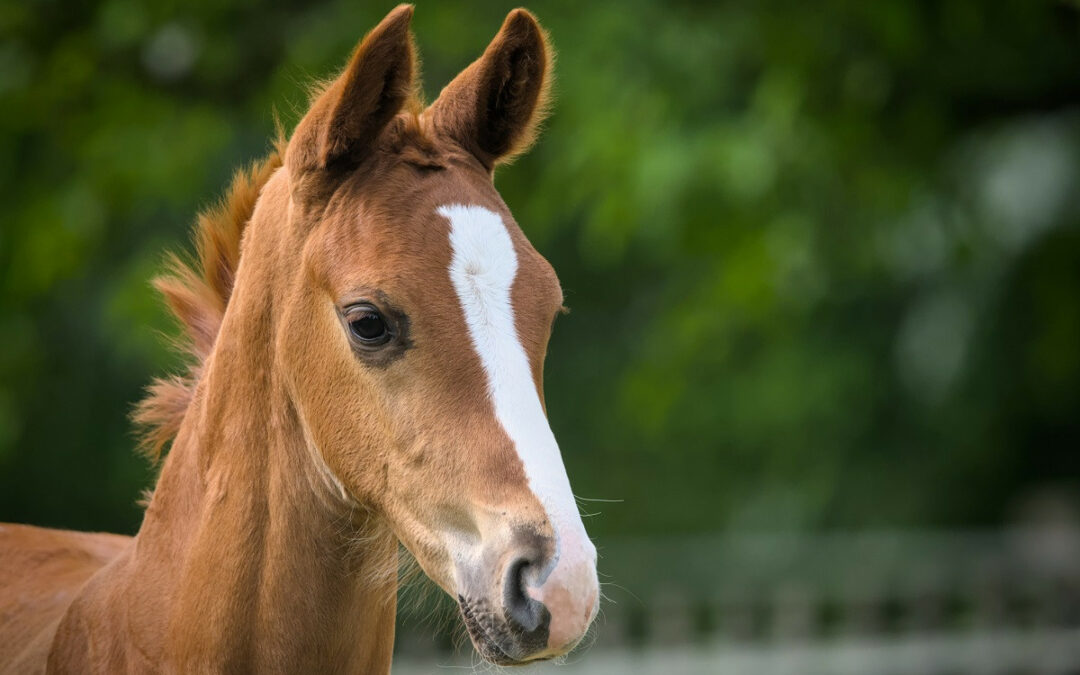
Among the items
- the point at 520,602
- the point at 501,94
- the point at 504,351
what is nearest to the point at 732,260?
the point at 501,94

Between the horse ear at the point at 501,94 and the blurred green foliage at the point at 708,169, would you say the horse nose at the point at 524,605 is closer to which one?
the horse ear at the point at 501,94

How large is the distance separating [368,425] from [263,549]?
0.34 metres

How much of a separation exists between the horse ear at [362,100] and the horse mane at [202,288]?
13.8 inches

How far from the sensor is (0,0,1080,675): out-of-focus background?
231 inches

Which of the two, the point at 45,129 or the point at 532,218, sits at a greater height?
the point at 45,129

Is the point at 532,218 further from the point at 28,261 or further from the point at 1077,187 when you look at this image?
the point at 1077,187

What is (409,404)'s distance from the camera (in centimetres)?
210

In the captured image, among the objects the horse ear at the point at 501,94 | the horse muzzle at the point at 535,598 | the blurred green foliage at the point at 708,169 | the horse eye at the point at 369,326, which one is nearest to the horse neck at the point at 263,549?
the horse eye at the point at 369,326

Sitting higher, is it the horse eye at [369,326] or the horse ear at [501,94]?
the horse ear at [501,94]

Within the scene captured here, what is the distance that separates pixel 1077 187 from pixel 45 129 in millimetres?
5781

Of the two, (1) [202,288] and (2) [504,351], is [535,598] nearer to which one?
(2) [504,351]

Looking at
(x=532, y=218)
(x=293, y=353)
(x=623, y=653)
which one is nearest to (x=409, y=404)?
(x=293, y=353)

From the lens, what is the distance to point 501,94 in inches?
98.9

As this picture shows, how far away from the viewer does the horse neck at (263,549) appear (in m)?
2.22
